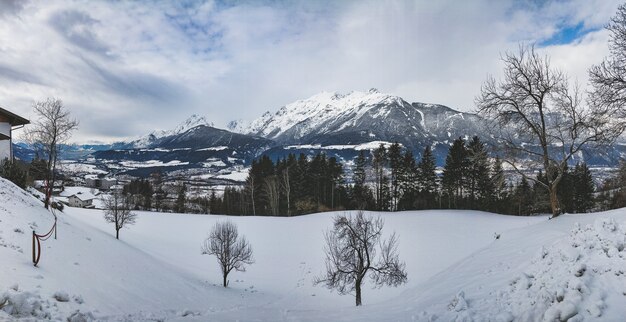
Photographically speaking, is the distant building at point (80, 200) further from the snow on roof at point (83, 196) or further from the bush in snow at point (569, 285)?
the bush in snow at point (569, 285)

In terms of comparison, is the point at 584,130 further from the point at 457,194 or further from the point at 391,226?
the point at 457,194

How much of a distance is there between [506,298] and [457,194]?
5177cm

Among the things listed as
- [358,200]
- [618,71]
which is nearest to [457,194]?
[358,200]

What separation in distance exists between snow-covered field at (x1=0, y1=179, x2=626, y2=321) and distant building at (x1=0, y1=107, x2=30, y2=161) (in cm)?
1334

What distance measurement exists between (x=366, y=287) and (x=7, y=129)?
3868 centimetres

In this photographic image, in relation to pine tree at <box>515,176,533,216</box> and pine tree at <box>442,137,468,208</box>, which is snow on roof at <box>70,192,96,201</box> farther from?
pine tree at <box>515,176,533,216</box>

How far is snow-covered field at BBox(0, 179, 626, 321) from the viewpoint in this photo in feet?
26.6

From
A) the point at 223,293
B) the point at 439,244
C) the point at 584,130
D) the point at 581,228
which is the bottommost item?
the point at 223,293

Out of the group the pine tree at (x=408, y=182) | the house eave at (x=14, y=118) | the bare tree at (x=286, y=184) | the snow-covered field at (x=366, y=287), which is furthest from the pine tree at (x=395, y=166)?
the house eave at (x=14, y=118)

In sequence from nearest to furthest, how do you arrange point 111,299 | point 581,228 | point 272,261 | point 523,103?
point 581,228
point 111,299
point 523,103
point 272,261

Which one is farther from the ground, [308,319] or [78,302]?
[78,302]

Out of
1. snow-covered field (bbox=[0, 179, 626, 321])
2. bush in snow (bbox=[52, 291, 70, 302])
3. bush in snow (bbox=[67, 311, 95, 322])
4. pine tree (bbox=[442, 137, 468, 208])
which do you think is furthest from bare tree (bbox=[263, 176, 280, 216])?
bush in snow (bbox=[67, 311, 95, 322])

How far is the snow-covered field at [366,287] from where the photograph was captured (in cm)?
812

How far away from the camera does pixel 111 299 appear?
14.5m
